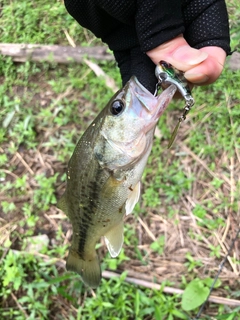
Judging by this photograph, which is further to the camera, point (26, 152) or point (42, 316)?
point (26, 152)

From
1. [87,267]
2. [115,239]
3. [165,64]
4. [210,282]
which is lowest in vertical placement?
[210,282]

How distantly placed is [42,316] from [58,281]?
33cm

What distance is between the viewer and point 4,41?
14.1ft

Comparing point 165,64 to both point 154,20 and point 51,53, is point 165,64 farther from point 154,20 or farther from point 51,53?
point 51,53

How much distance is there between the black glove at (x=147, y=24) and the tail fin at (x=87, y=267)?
3.97 feet

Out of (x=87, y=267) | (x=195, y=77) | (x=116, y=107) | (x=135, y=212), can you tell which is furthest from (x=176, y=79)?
(x=135, y=212)

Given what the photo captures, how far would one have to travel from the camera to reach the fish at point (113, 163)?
1893 millimetres

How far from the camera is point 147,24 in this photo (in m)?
2.04

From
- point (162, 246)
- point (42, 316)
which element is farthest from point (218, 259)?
point (42, 316)

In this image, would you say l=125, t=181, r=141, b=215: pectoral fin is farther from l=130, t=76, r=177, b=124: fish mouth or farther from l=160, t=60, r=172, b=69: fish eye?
l=160, t=60, r=172, b=69: fish eye

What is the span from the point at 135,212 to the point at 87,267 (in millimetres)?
925

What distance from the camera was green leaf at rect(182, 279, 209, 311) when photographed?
2.95m

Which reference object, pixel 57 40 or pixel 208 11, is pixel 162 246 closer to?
pixel 208 11

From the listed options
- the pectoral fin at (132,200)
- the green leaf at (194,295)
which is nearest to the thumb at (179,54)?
the pectoral fin at (132,200)
